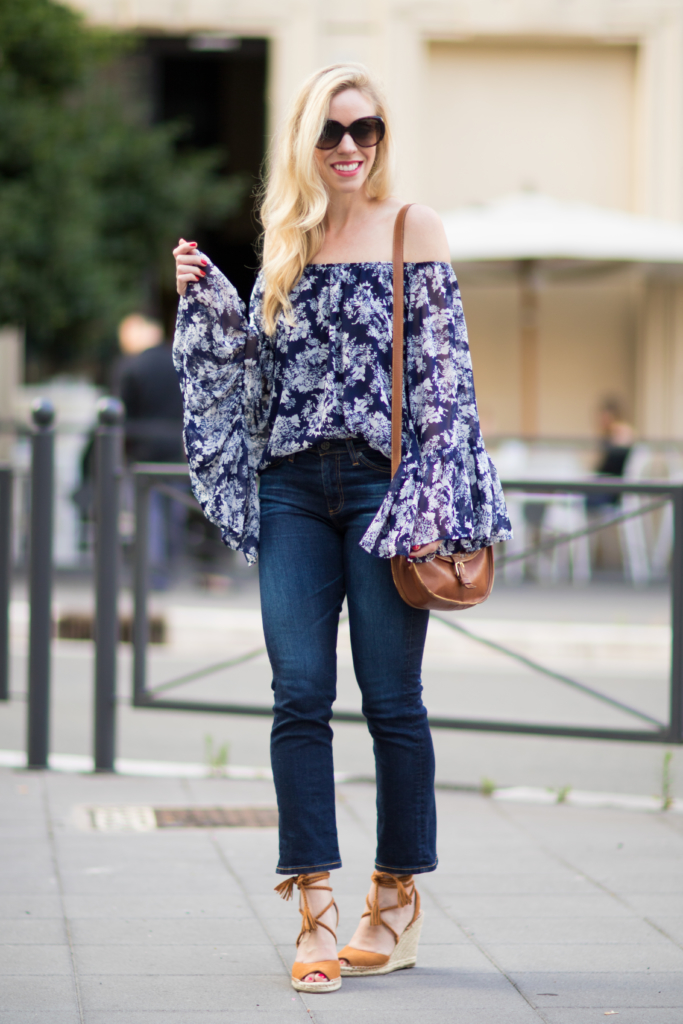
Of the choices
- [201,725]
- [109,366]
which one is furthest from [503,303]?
[201,725]

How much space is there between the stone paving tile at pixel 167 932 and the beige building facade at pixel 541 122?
9.49m

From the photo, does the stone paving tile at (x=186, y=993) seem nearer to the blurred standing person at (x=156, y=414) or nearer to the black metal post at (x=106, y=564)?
the black metal post at (x=106, y=564)

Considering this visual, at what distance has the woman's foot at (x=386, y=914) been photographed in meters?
2.98

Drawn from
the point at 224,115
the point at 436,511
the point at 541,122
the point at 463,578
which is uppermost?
the point at 224,115

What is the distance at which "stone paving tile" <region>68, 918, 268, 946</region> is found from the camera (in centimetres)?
317

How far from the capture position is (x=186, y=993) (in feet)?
9.26

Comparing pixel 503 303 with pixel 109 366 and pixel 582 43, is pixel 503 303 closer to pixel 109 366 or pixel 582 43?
pixel 582 43

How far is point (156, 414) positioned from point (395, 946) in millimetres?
7605

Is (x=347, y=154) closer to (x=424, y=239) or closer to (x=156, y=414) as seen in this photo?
(x=424, y=239)

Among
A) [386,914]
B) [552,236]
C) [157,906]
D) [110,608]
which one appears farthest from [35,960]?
[552,236]

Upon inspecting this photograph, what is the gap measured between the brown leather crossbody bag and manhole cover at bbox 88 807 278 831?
1.72m

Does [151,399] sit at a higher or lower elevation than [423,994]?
higher

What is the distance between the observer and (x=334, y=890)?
3.63m

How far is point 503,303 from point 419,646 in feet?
33.5
